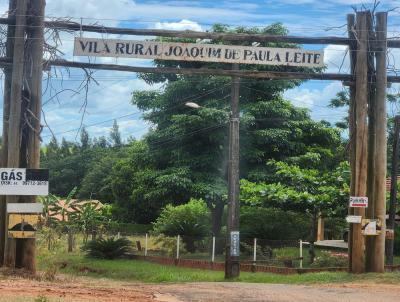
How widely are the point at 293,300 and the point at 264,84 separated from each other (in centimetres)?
2152

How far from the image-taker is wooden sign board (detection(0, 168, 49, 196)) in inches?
610

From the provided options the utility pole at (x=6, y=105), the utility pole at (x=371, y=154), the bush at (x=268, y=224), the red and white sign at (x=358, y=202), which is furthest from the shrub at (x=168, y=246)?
the utility pole at (x=6, y=105)

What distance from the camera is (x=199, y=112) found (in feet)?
103

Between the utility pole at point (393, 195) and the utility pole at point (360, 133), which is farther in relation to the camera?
the utility pole at point (393, 195)

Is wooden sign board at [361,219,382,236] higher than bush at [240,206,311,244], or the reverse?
wooden sign board at [361,219,382,236]

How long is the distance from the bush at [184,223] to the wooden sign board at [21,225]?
54.1ft

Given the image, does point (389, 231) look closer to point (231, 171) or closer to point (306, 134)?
point (231, 171)

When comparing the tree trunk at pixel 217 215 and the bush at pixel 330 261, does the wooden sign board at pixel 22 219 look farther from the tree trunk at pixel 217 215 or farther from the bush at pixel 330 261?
the tree trunk at pixel 217 215

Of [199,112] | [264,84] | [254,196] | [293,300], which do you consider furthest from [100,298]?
[264,84]

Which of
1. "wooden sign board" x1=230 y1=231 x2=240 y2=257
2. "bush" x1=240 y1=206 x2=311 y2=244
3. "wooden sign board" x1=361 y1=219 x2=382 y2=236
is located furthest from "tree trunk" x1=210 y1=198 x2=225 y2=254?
"wooden sign board" x1=361 y1=219 x2=382 y2=236

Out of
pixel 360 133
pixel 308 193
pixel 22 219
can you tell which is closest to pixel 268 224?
pixel 308 193

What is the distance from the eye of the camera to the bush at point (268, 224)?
30.4 m

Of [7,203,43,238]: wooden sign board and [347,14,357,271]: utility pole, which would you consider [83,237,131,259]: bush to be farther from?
[7,203,43,238]: wooden sign board

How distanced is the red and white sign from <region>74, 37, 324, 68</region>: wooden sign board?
3716 mm
